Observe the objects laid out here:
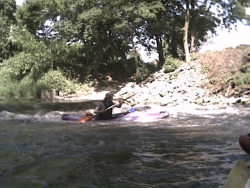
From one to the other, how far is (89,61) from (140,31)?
4652 millimetres

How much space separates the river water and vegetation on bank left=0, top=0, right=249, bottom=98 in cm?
1113

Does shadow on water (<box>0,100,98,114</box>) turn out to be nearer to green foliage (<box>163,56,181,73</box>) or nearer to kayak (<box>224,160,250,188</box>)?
green foliage (<box>163,56,181,73</box>)

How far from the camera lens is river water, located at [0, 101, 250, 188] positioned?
3748mm

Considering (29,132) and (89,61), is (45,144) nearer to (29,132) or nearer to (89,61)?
(29,132)

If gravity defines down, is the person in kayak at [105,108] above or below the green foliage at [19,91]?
below

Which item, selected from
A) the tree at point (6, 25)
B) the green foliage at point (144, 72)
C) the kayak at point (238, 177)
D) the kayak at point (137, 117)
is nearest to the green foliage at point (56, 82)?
the green foliage at point (144, 72)

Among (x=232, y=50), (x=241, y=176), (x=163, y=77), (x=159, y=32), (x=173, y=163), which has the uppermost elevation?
(x=159, y=32)

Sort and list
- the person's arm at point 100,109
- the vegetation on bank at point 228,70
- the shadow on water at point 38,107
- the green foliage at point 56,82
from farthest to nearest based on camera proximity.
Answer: the green foliage at point 56,82 < the vegetation on bank at point 228,70 < the shadow on water at point 38,107 < the person's arm at point 100,109

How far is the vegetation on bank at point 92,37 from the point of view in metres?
18.2

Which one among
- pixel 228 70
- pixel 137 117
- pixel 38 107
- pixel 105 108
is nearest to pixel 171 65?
pixel 228 70

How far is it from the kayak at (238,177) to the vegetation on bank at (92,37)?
1518 centimetres

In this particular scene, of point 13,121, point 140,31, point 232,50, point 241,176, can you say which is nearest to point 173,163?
point 241,176

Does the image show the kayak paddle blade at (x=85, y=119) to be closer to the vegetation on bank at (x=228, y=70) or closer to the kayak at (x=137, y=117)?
the kayak at (x=137, y=117)

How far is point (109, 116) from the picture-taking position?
938 cm
